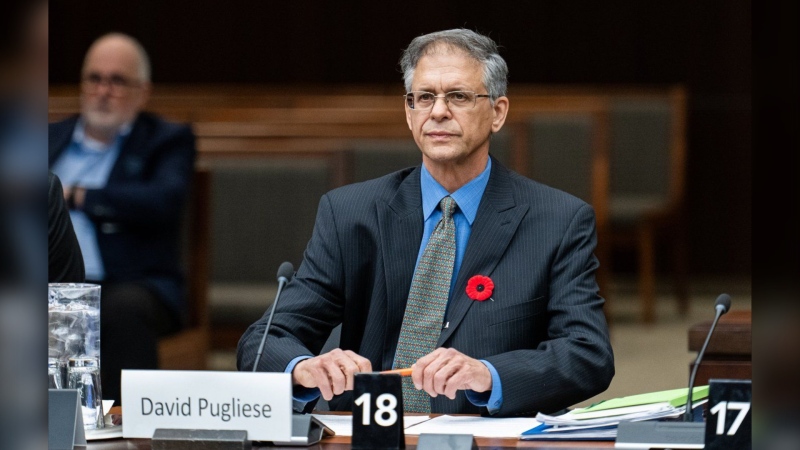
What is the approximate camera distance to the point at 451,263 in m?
2.16

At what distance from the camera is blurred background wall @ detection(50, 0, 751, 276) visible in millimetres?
7168

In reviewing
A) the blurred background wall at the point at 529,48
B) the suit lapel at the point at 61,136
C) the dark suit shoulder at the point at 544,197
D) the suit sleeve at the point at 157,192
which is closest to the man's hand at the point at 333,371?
the dark suit shoulder at the point at 544,197

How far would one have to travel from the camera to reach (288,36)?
794 cm

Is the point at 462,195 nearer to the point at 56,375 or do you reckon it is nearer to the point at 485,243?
the point at 485,243

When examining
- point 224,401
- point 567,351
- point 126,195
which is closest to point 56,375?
point 224,401

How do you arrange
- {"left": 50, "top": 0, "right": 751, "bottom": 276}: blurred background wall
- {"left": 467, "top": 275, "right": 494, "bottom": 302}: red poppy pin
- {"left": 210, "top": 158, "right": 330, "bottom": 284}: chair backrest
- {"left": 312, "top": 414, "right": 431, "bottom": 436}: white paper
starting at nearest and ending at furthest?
{"left": 312, "top": 414, "right": 431, "bottom": 436}: white paper, {"left": 467, "top": 275, "right": 494, "bottom": 302}: red poppy pin, {"left": 210, "top": 158, "right": 330, "bottom": 284}: chair backrest, {"left": 50, "top": 0, "right": 751, "bottom": 276}: blurred background wall

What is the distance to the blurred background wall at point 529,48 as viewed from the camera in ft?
23.5

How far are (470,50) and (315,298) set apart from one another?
1.93 ft

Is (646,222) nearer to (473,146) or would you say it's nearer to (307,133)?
(307,133)

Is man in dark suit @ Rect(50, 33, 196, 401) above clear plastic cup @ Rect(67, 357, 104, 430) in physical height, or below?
above

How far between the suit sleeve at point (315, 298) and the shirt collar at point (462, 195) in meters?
0.20

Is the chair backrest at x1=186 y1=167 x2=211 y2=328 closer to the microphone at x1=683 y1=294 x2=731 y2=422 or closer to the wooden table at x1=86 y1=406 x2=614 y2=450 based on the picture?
the wooden table at x1=86 y1=406 x2=614 y2=450

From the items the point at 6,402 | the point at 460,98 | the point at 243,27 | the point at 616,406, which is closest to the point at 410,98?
the point at 460,98

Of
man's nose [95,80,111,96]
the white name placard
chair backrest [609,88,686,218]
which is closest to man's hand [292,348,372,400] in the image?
the white name placard
